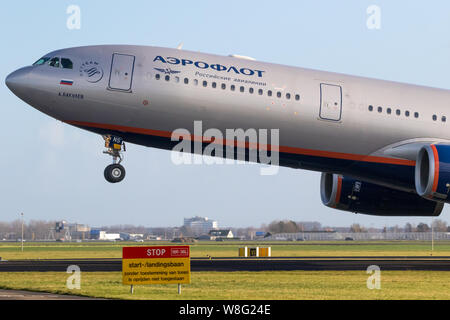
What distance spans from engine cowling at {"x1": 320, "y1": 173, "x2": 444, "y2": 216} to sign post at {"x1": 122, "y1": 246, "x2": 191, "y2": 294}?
16832 mm

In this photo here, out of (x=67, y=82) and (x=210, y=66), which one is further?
(x=210, y=66)

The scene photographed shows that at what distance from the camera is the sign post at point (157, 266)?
24.9 metres

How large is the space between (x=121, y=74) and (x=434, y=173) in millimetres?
14654

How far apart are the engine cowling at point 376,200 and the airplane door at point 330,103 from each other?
24.2 ft

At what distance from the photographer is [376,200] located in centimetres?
3941

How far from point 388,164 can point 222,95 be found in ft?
29.9

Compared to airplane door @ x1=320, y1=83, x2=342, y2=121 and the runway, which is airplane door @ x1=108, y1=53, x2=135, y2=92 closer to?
airplane door @ x1=320, y1=83, x2=342, y2=121

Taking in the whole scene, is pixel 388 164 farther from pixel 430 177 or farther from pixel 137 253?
pixel 137 253

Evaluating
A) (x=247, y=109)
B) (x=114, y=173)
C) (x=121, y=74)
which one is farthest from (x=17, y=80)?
(x=247, y=109)

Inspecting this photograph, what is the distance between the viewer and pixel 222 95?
3162 centimetres

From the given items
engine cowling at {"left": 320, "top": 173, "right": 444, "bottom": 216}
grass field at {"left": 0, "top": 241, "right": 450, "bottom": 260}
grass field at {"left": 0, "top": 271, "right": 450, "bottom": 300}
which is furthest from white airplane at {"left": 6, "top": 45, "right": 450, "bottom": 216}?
grass field at {"left": 0, "top": 241, "right": 450, "bottom": 260}

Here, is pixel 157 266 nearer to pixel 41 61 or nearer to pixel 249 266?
pixel 41 61

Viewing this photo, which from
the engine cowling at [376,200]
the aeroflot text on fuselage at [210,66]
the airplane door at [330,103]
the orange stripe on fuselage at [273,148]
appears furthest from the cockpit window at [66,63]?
the engine cowling at [376,200]

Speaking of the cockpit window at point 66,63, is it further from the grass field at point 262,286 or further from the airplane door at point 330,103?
the airplane door at point 330,103
